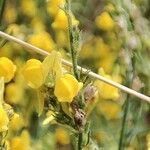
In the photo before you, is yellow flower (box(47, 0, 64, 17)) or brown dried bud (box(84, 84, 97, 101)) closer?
brown dried bud (box(84, 84, 97, 101))

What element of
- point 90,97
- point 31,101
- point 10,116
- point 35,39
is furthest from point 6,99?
point 90,97

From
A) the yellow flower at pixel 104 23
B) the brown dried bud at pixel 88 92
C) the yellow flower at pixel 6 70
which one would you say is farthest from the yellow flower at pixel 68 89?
the yellow flower at pixel 104 23

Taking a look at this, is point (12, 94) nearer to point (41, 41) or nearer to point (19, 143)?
point (41, 41)

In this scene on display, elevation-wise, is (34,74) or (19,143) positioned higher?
(34,74)

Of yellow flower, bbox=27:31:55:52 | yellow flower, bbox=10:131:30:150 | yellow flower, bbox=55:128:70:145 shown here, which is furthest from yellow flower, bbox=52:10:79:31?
yellow flower, bbox=10:131:30:150

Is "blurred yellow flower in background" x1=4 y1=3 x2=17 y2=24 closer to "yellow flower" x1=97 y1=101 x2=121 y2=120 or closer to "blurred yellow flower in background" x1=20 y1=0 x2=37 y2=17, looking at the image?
"blurred yellow flower in background" x1=20 y1=0 x2=37 y2=17

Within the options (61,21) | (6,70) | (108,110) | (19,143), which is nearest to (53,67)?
(6,70)

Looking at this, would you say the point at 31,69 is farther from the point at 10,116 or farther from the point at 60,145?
the point at 60,145
